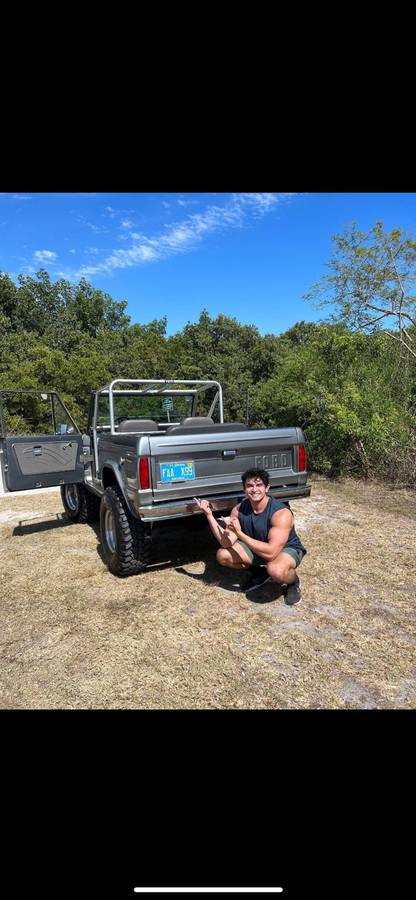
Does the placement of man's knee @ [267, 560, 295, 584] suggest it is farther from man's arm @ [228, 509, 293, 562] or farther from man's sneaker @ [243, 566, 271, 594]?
man's sneaker @ [243, 566, 271, 594]

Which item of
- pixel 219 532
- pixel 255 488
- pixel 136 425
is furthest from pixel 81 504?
pixel 255 488

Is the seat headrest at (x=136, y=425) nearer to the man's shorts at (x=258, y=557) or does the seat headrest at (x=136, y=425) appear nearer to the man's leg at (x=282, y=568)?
the man's shorts at (x=258, y=557)

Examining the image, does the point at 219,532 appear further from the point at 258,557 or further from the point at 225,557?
the point at 258,557

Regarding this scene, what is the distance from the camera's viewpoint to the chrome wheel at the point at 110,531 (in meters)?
3.74

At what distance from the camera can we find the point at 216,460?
3.52 metres

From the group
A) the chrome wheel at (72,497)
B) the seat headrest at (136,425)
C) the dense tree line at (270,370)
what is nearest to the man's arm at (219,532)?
the seat headrest at (136,425)

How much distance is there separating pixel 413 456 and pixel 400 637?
5.22 m

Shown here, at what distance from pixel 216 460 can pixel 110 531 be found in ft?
4.09
